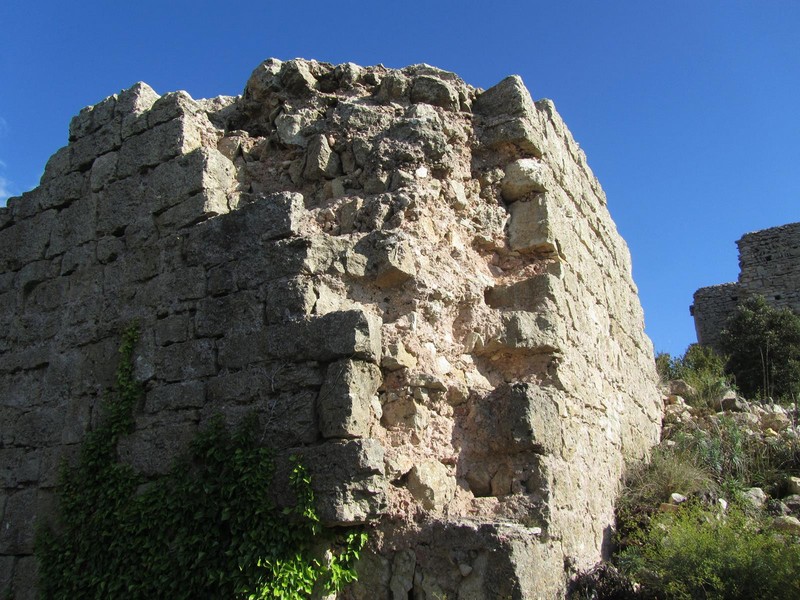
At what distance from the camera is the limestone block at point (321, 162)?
4820 millimetres

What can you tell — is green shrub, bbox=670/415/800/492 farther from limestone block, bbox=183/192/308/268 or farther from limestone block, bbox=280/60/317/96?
limestone block, bbox=280/60/317/96

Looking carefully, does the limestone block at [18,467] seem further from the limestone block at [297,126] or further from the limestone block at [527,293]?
the limestone block at [527,293]

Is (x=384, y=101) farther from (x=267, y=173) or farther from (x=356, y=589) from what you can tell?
(x=356, y=589)

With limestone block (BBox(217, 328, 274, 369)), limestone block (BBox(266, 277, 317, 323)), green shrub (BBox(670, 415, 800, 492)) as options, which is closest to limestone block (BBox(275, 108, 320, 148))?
limestone block (BBox(266, 277, 317, 323))

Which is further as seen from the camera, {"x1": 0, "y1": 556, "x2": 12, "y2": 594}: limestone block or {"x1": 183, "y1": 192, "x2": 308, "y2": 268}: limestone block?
{"x1": 0, "y1": 556, "x2": 12, "y2": 594}: limestone block

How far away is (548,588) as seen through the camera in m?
3.48

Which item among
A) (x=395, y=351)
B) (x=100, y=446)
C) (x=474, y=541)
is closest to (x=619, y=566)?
(x=474, y=541)

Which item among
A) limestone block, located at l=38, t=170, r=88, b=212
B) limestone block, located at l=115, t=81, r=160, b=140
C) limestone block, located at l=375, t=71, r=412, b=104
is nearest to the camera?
limestone block, located at l=375, t=71, r=412, b=104

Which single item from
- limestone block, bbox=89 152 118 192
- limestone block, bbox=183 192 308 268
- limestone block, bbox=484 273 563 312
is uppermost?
limestone block, bbox=89 152 118 192

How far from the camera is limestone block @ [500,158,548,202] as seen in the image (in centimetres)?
483

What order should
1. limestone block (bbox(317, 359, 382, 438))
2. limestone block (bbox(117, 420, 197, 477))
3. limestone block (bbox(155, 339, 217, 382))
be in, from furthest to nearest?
limestone block (bbox(155, 339, 217, 382)) < limestone block (bbox(117, 420, 197, 477)) < limestone block (bbox(317, 359, 382, 438))

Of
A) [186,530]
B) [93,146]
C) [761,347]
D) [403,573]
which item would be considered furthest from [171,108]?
[761,347]

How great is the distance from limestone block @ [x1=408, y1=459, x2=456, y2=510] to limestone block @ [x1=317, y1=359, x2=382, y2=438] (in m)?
0.35

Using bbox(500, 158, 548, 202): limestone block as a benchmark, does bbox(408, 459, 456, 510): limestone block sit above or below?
below
